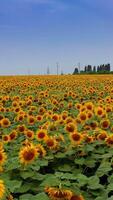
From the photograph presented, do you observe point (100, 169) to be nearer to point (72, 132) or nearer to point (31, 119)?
point (72, 132)

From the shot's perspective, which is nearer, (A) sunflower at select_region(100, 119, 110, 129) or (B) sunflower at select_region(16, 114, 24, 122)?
(A) sunflower at select_region(100, 119, 110, 129)

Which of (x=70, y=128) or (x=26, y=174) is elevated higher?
(x=70, y=128)

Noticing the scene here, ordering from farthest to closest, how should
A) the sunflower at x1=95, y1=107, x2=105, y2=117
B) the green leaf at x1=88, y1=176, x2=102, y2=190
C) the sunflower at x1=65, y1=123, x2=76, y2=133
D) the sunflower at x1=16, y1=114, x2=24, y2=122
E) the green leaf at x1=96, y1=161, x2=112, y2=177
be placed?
the sunflower at x1=16, y1=114, x2=24, y2=122, the sunflower at x1=95, y1=107, x2=105, y2=117, the sunflower at x1=65, y1=123, x2=76, y2=133, the green leaf at x1=96, y1=161, x2=112, y2=177, the green leaf at x1=88, y1=176, x2=102, y2=190

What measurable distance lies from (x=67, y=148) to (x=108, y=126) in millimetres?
1423

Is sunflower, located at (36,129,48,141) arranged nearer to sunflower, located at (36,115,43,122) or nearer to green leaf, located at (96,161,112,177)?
green leaf, located at (96,161,112,177)

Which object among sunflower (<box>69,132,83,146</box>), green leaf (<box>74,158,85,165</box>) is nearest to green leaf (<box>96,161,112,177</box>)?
green leaf (<box>74,158,85,165</box>)

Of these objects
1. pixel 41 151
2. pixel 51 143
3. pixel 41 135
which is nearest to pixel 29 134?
pixel 41 135

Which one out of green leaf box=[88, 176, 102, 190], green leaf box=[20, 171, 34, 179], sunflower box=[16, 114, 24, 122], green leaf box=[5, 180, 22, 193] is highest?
sunflower box=[16, 114, 24, 122]

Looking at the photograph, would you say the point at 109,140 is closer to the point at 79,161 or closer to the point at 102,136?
the point at 102,136

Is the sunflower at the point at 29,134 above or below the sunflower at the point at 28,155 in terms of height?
below

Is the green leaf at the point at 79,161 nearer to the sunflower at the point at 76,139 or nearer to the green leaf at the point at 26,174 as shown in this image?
the sunflower at the point at 76,139

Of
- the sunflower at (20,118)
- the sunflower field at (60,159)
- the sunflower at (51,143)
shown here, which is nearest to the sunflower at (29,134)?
the sunflower field at (60,159)

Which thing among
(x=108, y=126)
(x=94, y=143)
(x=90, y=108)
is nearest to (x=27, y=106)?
(x=90, y=108)

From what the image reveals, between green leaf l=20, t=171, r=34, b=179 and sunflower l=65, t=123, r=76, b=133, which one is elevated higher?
sunflower l=65, t=123, r=76, b=133
